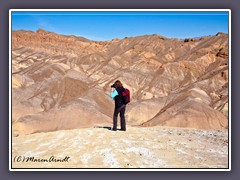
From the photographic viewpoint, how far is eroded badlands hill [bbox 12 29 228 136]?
33469 mm

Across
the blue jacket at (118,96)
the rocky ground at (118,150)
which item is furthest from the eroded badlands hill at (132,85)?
the blue jacket at (118,96)

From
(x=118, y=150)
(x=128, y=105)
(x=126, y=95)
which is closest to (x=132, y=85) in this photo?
(x=128, y=105)

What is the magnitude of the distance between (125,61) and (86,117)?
40544 mm

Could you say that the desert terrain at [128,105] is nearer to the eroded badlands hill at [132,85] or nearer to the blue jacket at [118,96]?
the eroded badlands hill at [132,85]

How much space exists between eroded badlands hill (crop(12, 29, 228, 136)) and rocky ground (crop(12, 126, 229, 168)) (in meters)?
10.8

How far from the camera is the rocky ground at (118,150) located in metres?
8.38

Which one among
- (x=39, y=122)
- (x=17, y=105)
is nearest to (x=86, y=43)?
(x=17, y=105)

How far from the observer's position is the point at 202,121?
3133 cm

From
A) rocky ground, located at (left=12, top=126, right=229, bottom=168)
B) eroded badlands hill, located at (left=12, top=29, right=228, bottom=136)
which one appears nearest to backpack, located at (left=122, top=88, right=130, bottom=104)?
rocky ground, located at (left=12, top=126, right=229, bottom=168)

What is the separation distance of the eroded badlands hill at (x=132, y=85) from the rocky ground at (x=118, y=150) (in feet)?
35.6

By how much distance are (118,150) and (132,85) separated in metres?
49.7

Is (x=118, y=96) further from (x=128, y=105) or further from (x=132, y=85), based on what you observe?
(x=132, y=85)

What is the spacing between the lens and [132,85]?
58.6 m
